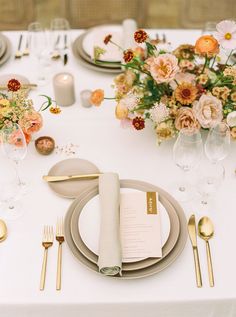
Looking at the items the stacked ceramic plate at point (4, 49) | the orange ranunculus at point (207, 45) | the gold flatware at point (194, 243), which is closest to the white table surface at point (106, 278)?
the gold flatware at point (194, 243)

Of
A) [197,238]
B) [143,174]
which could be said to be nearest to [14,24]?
[143,174]

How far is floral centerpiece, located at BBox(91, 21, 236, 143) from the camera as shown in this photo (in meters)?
1.34

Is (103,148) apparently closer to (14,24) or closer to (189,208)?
(189,208)

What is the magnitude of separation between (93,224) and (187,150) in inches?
14.2

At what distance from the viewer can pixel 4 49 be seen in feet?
6.21

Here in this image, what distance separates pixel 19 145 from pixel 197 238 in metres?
0.60

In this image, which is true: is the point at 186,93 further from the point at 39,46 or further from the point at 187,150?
the point at 39,46

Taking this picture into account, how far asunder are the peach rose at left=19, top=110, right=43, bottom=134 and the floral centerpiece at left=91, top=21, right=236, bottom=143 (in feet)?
0.71

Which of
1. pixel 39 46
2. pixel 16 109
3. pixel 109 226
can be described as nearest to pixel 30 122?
pixel 16 109

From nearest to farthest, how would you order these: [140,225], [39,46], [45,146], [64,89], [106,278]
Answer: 1. [106,278]
2. [140,225]
3. [45,146]
4. [64,89]
5. [39,46]

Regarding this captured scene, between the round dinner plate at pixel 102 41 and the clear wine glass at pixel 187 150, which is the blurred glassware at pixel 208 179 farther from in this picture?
the round dinner plate at pixel 102 41

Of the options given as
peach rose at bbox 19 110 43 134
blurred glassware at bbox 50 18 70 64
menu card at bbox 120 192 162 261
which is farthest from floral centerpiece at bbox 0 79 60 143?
blurred glassware at bbox 50 18 70 64

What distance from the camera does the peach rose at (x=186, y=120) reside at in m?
1.33

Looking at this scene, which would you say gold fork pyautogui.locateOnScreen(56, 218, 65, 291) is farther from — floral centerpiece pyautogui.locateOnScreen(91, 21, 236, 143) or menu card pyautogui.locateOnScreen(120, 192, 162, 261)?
floral centerpiece pyautogui.locateOnScreen(91, 21, 236, 143)
